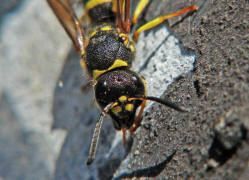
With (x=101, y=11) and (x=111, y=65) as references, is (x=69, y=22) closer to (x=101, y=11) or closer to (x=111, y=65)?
(x=101, y=11)

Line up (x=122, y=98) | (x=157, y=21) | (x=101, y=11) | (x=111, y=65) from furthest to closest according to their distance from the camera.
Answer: (x=101, y=11), (x=157, y=21), (x=111, y=65), (x=122, y=98)

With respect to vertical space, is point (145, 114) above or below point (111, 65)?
below

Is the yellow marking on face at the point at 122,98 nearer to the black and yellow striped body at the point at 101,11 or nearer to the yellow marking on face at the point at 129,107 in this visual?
the yellow marking on face at the point at 129,107

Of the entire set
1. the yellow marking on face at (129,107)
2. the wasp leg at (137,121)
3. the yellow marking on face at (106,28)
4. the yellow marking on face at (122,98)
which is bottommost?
the wasp leg at (137,121)

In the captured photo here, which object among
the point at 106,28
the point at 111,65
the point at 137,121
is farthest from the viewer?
the point at 106,28

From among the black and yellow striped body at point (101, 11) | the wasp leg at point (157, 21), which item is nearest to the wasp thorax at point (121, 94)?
the wasp leg at point (157, 21)

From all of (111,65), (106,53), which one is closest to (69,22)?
(106,53)
